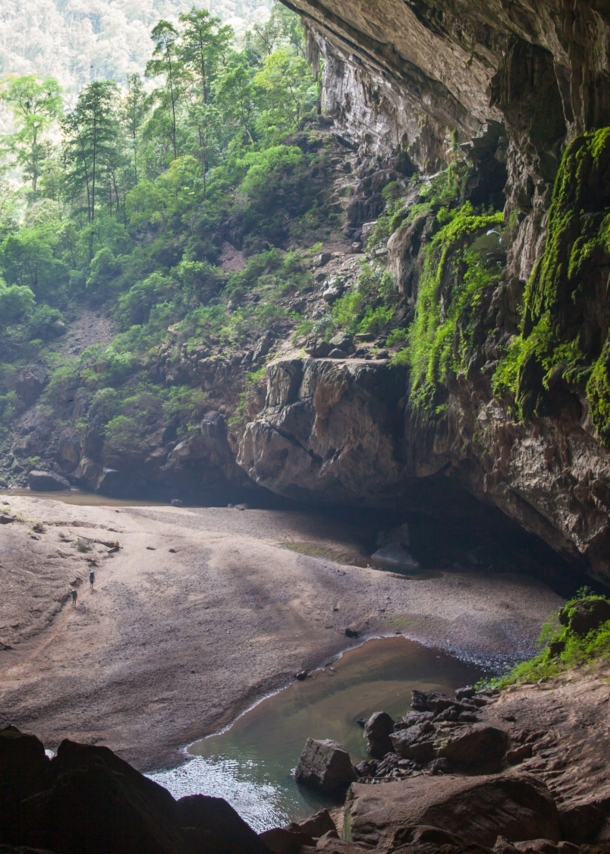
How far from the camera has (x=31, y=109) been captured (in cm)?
5788

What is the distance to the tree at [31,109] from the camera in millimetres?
56812

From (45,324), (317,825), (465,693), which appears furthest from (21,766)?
(45,324)

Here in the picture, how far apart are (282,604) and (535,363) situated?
1041 cm

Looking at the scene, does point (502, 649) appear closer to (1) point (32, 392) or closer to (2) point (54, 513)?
(2) point (54, 513)

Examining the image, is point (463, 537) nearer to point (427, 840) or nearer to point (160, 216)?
point (427, 840)

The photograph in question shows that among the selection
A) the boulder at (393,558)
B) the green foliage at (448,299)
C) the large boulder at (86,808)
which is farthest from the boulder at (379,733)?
the boulder at (393,558)

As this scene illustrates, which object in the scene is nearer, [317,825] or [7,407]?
[317,825]

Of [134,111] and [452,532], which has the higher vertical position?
[134,111]

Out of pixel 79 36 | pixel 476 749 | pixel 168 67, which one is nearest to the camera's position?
pixel 476 749

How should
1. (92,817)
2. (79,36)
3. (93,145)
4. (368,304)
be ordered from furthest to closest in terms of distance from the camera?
(79,36) < (93,145) < (368,304) < (92,817)

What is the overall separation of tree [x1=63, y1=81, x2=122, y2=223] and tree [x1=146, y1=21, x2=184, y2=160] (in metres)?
3.70

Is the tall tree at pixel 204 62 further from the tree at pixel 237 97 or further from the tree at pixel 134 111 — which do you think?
the tree at pixel 134 111

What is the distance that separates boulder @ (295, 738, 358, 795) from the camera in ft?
41.4

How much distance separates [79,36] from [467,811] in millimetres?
182182
